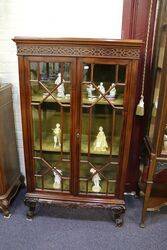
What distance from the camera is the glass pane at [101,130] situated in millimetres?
1710

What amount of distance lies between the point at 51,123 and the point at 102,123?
1.31 ft

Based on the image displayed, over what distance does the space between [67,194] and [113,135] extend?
2.09 ft

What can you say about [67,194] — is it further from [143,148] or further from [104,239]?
[143,148]

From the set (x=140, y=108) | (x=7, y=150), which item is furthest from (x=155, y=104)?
(x=7, y=150)

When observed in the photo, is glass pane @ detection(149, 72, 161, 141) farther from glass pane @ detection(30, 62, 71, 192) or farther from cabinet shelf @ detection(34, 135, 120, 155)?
glass pane @ detection(30, 62, 71, 192)

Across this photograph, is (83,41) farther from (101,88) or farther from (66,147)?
(66,147)

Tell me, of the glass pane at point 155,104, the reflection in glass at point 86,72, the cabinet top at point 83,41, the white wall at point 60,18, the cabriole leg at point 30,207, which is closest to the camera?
the cabinet top at point 83,41

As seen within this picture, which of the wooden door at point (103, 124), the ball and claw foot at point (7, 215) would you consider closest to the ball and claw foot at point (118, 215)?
the wooden door at point (103, 124)

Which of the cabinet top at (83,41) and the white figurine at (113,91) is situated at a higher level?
the cabinet top at (83,41)

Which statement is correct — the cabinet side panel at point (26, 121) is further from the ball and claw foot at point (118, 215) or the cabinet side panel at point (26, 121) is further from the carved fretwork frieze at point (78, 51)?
the ball and claw foot at point (118, 215)

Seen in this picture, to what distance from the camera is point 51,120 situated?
192 centimetres

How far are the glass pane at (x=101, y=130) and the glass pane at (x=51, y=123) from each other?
0.44ft

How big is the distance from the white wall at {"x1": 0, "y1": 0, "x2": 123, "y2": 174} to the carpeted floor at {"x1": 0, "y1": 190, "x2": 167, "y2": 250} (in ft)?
4.86

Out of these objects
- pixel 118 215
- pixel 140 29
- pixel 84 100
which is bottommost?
pixel 118 215
